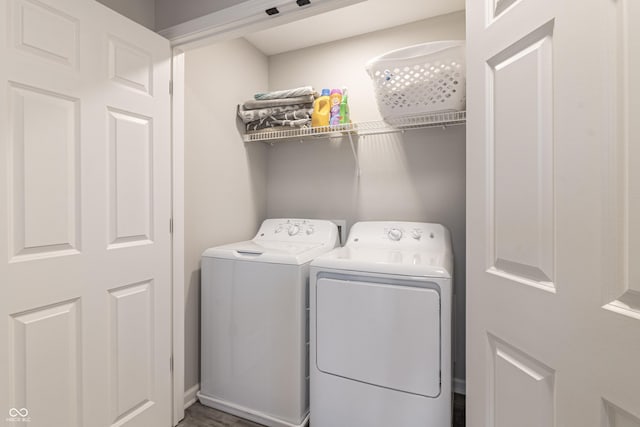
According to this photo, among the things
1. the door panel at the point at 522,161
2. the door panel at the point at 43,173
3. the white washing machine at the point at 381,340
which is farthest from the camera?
the white washing machine at the point at 381,340

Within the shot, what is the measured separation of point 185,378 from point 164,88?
168 cm

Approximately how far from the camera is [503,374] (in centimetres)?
86

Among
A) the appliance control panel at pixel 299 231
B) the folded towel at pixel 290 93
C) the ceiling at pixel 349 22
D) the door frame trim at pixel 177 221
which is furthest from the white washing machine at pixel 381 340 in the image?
the ceiling at pixel 349 22

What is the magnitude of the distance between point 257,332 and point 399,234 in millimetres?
1024

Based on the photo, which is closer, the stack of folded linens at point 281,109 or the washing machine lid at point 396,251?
the washing machine lid at point 396,251

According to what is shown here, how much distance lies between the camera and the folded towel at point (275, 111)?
213 centimetres

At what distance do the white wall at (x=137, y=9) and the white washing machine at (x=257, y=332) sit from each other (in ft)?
4.30

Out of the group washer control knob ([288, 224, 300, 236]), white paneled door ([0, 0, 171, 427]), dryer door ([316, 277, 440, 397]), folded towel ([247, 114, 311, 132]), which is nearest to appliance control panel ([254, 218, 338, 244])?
washer control knob ([288, 224, 300, 236])

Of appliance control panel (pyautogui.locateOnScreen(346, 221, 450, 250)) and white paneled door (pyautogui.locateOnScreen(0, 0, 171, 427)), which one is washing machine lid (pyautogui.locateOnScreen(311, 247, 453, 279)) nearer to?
appliance control panel (pyautogui.locateOnScreen(346, 221, 450, 250))

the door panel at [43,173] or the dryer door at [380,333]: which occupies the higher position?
the door panel at [43,173]

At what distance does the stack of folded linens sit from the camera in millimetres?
2113

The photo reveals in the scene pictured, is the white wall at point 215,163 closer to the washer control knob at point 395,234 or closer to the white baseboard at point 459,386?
the washer control knob at point 395,234

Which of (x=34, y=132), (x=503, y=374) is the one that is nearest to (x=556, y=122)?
(x=503, y=374)

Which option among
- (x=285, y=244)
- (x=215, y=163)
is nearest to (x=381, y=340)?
(x=285, y=244)
